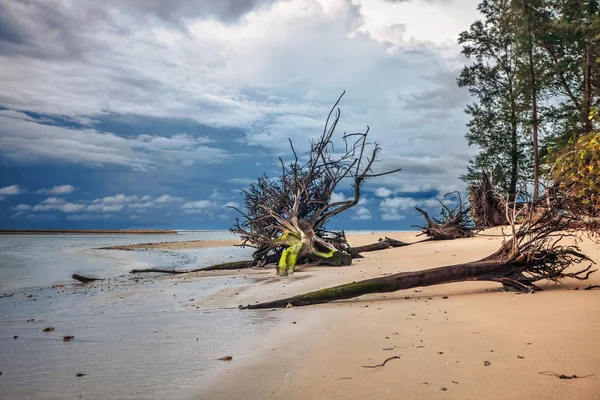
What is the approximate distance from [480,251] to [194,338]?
26.3 feet

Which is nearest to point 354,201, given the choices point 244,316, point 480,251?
point 480,251

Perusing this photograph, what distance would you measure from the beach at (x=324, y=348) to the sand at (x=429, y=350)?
0.01 metres

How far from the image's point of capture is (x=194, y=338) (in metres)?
4.16

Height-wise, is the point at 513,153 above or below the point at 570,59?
below

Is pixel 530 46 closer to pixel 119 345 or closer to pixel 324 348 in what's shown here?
pixel 324 348

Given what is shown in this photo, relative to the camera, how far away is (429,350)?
334cm

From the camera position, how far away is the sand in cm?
262

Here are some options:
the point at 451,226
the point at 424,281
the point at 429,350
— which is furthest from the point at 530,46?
the point at 429,350

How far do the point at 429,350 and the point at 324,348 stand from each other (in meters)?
0.81

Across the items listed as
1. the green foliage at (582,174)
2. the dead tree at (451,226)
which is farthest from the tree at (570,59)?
the green foliage at (582,174)

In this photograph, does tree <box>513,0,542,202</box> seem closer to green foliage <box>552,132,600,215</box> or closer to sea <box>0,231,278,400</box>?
Answer: green foliage <box>552,132,600,215</box>

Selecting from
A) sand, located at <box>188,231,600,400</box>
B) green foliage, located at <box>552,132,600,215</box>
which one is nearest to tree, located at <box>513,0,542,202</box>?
green foliage, located at <box>552,132,600,215</box>

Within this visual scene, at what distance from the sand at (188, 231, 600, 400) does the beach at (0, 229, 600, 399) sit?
0.04 ft

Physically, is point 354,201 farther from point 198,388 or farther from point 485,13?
point 485,13
